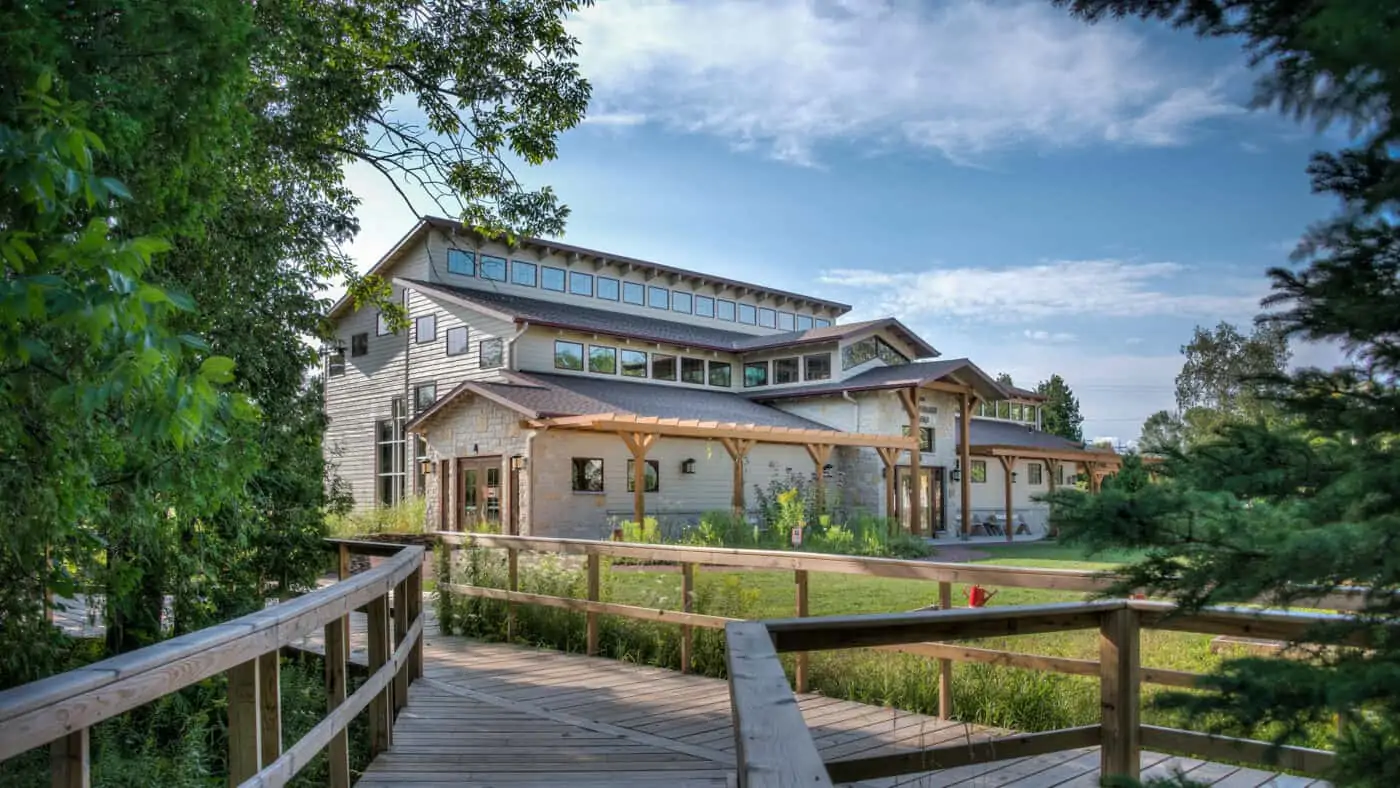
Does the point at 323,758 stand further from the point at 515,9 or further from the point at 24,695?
the point at 515,9

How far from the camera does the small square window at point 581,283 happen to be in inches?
1027

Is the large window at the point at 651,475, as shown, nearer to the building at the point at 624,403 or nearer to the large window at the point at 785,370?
the building at the point at 624,403

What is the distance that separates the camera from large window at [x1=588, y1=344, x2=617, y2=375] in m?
23.3

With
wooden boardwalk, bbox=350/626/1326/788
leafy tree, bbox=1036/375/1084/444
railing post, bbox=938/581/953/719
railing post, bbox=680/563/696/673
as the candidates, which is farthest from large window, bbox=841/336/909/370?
leafy tree, bbox=1036/375/1084/444

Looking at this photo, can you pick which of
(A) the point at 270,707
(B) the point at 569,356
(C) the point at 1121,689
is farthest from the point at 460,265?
(C) the point at 1121,689

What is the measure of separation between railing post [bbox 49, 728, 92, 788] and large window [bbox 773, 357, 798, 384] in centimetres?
2494

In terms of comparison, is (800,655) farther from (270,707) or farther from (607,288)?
(607,288)

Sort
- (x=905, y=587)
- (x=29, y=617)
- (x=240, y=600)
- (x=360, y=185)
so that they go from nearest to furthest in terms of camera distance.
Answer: (x=29, y=617) → (x=240, y=600) → (x=360, y=185) → (x=905, y=587)

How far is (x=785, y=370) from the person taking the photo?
26.9m

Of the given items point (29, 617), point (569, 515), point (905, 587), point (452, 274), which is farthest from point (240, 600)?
point (452, 274)

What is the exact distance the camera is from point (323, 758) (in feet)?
20.1

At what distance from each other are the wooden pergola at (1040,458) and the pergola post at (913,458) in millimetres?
2265

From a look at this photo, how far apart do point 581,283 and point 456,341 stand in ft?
15.0

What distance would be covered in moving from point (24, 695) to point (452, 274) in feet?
77.0
